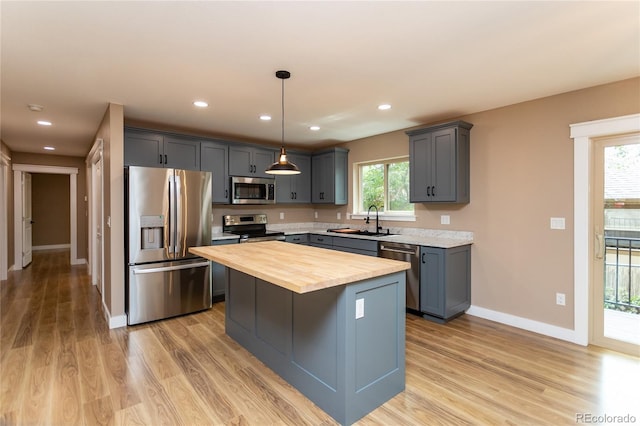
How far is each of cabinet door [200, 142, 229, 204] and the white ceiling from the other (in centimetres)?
84

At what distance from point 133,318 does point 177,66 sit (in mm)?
2668

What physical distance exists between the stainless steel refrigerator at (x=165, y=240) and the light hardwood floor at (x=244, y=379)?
33 centimetres

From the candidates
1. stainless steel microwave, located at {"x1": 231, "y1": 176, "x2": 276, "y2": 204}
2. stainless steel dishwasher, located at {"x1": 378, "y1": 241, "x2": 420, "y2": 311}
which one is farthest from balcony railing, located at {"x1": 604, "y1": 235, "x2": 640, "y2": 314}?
stainless steel microwave, located at {"x1": 231, "y1": 176, "x2": 276, "y2": 204}

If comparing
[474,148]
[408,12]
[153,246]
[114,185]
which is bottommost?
[153,246]

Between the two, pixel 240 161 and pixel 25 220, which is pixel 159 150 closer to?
pixel 240 161

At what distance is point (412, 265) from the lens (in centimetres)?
375

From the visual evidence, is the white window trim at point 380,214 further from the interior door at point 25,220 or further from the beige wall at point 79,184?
the interior door at point 25,220

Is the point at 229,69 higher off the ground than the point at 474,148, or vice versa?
the point at 229,69

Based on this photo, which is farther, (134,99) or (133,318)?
(133,318)

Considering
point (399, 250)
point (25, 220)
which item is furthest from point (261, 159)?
point (25, 220)

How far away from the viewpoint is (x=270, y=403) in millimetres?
2139

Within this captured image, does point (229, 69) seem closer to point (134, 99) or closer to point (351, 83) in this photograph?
point (351, 83)

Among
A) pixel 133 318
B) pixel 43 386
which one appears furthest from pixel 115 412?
pixel 133 318

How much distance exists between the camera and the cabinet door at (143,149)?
3924 mm
